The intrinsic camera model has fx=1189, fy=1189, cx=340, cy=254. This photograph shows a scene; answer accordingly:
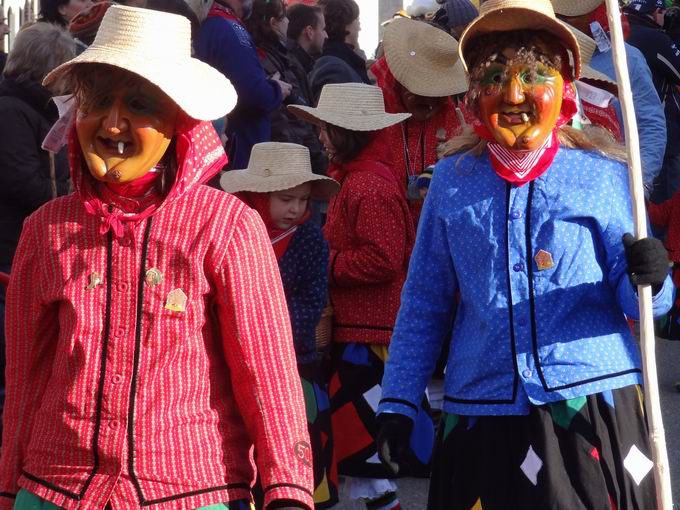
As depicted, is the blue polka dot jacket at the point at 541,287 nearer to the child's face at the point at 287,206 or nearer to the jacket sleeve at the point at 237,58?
the child's face at the point at 287,206

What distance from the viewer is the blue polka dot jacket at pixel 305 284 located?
173 inches

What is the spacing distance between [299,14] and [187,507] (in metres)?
5.85

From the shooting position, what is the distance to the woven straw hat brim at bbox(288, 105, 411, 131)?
16.3 ft

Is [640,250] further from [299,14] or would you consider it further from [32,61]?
[299,14]

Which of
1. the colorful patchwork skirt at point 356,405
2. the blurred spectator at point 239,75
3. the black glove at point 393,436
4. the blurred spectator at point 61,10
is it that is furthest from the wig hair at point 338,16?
the black glove at point 393,436

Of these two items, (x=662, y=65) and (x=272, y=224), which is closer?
(x=272, y=224)

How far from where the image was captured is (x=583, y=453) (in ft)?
9.15

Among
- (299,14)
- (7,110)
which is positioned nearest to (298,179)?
(7,110)

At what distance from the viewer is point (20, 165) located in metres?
5.17

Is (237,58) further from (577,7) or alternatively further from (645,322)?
(645,322)

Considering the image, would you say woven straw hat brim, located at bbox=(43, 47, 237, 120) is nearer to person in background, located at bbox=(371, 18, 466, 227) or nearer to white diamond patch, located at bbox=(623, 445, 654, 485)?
white diamond patch, located at bbox=(623, 445, 654, 485)

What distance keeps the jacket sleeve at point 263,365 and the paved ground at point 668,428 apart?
285cm

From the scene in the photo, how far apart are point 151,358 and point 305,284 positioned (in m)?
1.92

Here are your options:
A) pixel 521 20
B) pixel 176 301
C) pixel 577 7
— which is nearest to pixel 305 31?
pixel 577 7
